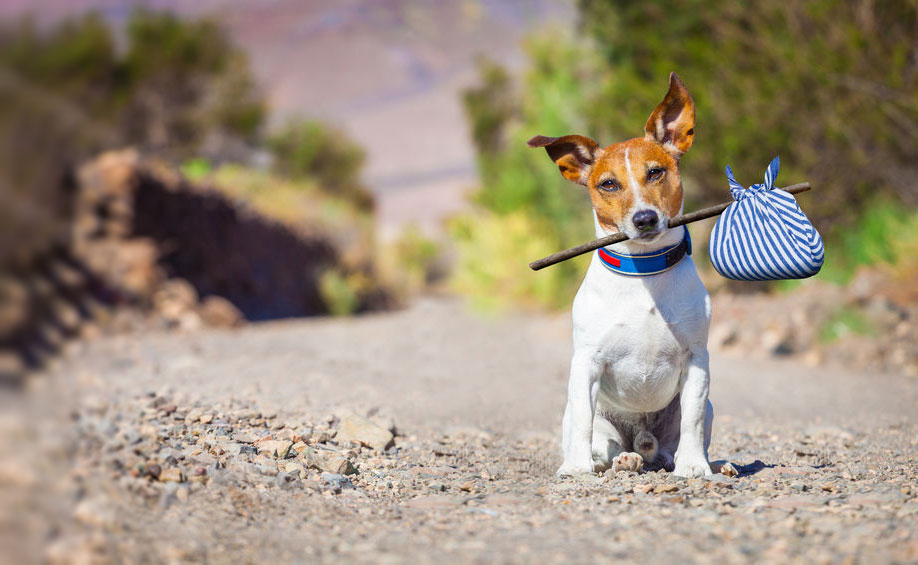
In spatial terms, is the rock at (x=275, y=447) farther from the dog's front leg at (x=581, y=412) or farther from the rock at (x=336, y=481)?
the dog's front leg at (x=581, y=412)

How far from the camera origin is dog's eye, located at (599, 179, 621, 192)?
3395 millimetres

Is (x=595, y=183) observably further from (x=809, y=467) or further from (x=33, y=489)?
(x=33, y=489)

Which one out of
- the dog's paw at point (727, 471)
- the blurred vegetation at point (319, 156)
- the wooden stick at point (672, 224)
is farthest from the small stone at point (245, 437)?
the blurred vegetation at point (319, 156)

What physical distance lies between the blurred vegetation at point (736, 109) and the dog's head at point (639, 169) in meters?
6.34

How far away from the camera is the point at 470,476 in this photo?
3.69m

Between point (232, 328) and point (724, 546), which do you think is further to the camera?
point (232, 328)

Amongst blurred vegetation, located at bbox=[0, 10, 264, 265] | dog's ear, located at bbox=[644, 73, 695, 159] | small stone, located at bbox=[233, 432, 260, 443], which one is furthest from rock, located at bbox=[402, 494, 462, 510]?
blurred vegetation, located at bbox=[0, 10, 264, 265]

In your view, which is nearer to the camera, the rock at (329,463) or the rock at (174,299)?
the rock at (329,463)

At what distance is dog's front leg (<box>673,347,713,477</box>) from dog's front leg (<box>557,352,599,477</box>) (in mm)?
384

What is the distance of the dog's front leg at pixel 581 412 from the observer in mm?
3449

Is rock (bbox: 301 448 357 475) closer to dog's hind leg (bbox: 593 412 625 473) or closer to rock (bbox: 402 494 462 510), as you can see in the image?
rock (bbox: 402 494 462 510)

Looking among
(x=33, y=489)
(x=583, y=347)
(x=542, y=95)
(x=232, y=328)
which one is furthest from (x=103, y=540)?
(x=542, y=95)

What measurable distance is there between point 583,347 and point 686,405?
0.50 metres

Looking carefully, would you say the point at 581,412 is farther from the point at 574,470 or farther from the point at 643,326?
the point at 643,326
